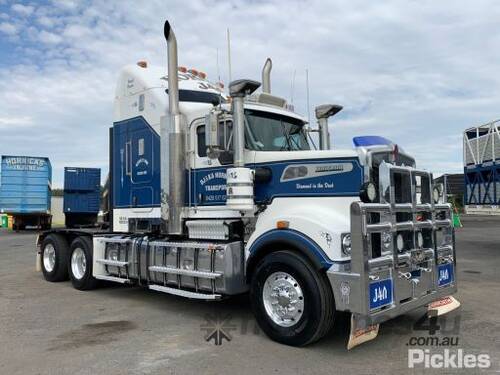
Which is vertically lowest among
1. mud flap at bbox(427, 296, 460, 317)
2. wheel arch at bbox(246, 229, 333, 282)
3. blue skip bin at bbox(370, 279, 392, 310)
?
mud flap at bbox(427, 296, 460, 317)

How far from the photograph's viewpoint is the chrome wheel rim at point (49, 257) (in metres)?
Answer: 10.5

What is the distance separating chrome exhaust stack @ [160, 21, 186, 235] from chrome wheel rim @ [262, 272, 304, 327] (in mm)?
2169

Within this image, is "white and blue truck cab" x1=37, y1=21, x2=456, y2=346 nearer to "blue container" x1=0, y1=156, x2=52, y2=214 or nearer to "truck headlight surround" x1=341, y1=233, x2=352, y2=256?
"truck headlight surround" x1=341, y1=233, x2=352, y2=256

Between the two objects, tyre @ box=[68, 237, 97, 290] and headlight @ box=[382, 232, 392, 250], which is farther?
tyre @ box=[68, 237, 97, 290]

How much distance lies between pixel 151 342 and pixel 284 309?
61.9 inches

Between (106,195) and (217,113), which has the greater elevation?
(217,113)

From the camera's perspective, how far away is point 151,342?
5859 mm

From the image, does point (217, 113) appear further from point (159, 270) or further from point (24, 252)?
point (24, 252)

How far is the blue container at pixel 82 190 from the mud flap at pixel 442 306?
14547 mm

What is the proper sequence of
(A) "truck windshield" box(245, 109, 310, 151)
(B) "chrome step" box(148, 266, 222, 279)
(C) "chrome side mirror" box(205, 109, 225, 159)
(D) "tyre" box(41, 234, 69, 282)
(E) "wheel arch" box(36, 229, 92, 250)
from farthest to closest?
(D) "tyre" box(41, 234, 69, 282) < (E) "wheel arch" box(36, 229, 92, 250) < (A) "truck windshield" box(245, 109, 310, 151) < (B) "chrome step" box(148, 266, 222, 279) < (C) "chrome side mirror" box(205, 109, 225, 159)

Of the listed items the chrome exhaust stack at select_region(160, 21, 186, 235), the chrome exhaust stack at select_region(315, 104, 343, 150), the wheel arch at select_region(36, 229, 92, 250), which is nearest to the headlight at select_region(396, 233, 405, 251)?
the chrome exhaust stack at select_region(315, 104, 343, 150)

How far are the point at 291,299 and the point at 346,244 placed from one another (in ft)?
2.88

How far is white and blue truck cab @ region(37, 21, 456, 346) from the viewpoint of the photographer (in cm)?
532

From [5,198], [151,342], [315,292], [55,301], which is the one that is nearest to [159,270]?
[151,342]
